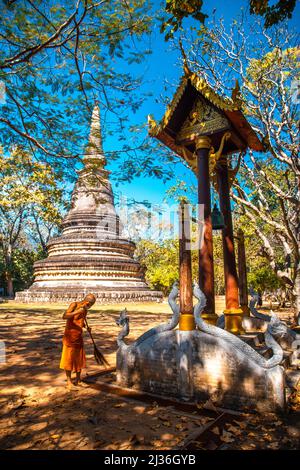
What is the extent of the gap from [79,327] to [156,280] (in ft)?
102

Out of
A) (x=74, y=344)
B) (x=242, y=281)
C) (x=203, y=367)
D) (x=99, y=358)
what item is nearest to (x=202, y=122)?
(x=242, y=281)

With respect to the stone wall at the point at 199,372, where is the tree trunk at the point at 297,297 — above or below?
above

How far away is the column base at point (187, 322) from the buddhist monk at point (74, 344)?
5.86ft

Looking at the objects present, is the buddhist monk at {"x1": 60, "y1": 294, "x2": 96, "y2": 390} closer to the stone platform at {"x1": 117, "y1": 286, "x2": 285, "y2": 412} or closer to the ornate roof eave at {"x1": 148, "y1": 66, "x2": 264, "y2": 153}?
the stone platform at {"x1": 117, "y1": 286, "x2": 285, "y2": 412}

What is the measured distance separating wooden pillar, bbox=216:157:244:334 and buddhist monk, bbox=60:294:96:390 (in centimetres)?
284

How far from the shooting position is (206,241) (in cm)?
588

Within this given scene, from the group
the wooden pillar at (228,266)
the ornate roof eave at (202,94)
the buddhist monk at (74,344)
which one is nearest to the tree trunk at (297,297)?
the wooden pillar at (228,266)

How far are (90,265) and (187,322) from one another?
18.0m

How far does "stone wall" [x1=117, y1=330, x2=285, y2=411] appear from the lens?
3943 millimetres

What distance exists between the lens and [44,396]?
15.6ft

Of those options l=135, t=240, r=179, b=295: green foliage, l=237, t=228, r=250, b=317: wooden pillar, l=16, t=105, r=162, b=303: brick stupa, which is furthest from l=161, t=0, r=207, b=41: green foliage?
l=135, t=240, r=179, b=295: green foliage

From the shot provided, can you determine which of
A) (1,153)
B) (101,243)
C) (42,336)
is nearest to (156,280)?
(101,243)

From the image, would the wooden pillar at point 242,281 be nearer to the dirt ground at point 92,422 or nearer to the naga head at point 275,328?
the naga head at point 275,328

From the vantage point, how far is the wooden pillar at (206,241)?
18.5ft
